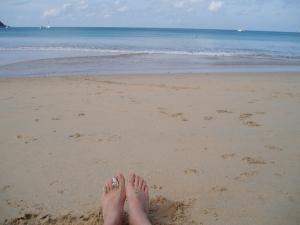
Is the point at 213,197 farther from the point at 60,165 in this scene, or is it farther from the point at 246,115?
the point at 246,115

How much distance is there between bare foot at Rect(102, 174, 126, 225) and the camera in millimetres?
2047

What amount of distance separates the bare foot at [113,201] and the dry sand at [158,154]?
10cm

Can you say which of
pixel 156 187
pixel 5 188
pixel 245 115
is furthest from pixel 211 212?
pixel 245 115

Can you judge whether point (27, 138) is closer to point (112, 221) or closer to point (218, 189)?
point (112, 221)

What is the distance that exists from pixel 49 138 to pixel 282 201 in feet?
7.89

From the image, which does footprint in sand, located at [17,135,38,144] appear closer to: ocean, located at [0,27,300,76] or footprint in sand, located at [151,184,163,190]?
footprint in sand, located at [151,184,163,190]

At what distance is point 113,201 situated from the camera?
220cm

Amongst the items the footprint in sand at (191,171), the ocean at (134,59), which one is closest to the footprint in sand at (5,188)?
the footprint in sand at (191,171)

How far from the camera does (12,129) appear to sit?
3.81 meters

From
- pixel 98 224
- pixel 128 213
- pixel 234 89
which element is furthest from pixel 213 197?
pixel 234 89

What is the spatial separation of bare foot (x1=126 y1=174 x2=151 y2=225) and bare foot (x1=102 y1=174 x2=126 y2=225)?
52mm

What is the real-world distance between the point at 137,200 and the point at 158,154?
953 millimetres

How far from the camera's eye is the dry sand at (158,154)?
2.25 m

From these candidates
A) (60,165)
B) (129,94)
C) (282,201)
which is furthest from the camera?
(129,94)
